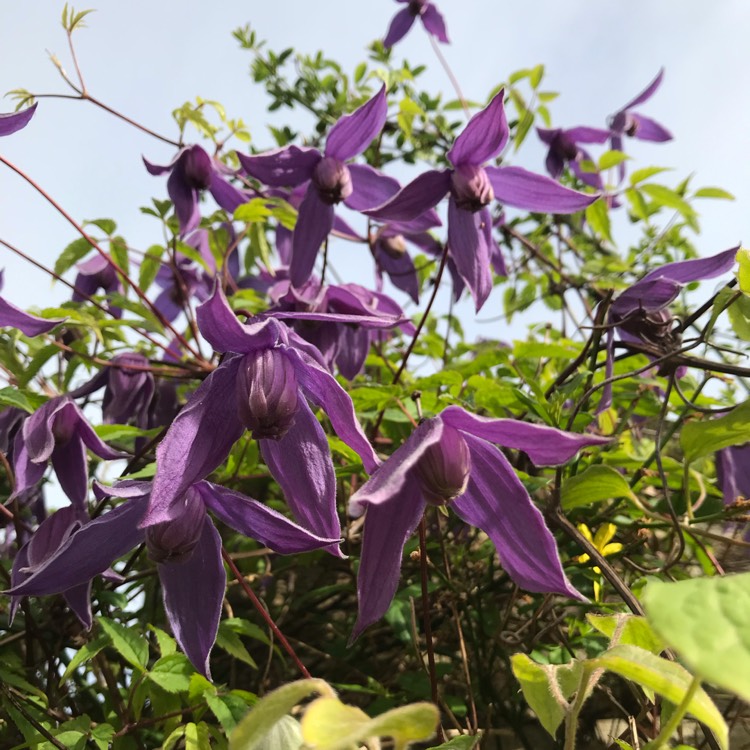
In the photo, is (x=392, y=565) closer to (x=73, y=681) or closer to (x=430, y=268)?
(x=73, y=681)

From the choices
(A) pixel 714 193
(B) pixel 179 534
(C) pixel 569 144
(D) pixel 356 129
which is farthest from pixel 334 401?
(C) pixel 569 144

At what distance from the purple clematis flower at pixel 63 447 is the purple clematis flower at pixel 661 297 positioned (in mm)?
549

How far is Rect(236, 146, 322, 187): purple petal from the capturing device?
2.88 ft

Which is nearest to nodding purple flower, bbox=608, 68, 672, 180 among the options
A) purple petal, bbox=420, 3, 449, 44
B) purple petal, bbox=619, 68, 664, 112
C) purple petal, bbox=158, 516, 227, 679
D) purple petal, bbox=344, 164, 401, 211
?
purple petal, bbox=619, 68, 664, 112

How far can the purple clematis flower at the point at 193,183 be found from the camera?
979mm

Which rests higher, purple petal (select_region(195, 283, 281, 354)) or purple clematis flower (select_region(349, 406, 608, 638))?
purple petal (select_region(195, 283, 281, 354))

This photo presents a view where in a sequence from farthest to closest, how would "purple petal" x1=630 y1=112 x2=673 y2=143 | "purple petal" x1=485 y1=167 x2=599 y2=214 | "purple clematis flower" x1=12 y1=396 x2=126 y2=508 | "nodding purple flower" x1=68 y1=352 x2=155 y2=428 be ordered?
1. "purple petal" x1=630 y1=112 x2=673 y2=143
2. "nodding purple flower" x1=68 y1=352 x2=155 y2=428
3. "purple petal" x1=485 y1=167 x2=599 y2=214
4. "purple clematis flower" x1=12 y1=396 x2=126 y2=508

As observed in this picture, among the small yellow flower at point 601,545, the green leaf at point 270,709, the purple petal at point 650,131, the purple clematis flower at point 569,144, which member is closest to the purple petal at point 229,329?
the green leaf at point 270,709

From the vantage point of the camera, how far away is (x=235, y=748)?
0.31m

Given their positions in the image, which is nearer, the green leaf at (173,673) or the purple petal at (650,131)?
the green leaf at (173,673)

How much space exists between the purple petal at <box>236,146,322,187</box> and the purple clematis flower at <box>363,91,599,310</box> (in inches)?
7.0

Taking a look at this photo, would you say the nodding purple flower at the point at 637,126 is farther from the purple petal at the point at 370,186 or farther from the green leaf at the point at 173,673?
the green leaf at the point at 173,673

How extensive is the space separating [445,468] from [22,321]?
0.46 meters

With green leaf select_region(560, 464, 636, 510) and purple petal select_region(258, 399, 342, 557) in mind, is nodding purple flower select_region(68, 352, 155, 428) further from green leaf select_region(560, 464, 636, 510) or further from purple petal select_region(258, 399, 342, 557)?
green leaf select_region(560, 464, 636, 510)
